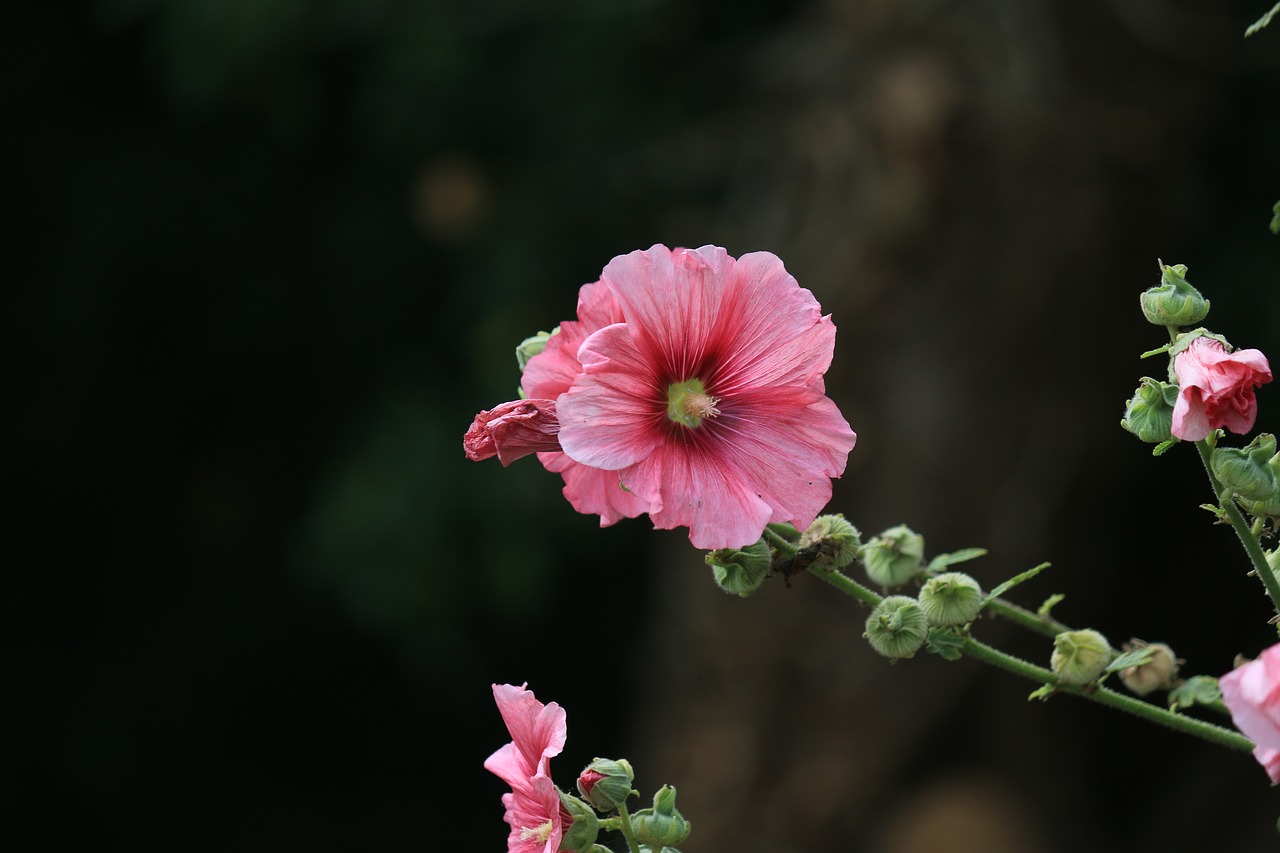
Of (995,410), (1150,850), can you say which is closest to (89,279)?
(995,410)

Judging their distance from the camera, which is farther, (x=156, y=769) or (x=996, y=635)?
(x=156, y=769)

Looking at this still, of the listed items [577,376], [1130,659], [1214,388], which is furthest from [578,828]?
[1214,388]

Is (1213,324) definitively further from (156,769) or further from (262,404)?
(156,769)

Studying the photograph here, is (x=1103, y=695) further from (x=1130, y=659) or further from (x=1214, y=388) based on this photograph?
(x=1214, y=388)

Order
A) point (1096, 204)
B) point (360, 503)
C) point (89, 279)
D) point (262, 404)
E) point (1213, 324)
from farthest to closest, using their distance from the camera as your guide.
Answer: point (262, 404)
point (89, 279)
point (360, 503)
point (1096, 204)
point (1213, 324)

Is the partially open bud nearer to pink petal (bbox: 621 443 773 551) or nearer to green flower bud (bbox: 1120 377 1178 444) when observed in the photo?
green flower bud (bbox: 1120 377 1178 444)

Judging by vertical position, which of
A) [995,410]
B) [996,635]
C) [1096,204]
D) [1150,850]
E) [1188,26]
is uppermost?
[1188,26]

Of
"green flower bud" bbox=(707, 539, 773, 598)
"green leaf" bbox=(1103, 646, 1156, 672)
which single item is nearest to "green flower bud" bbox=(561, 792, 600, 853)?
"green flower bud" bbox=(707, 539, 773, 598)
